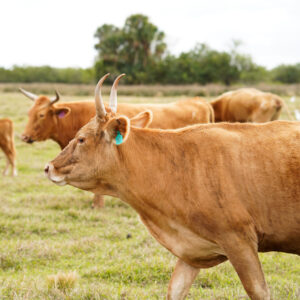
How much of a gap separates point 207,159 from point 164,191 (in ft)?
1.43

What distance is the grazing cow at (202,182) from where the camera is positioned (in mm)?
3441

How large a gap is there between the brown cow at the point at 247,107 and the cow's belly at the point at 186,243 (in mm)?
11219

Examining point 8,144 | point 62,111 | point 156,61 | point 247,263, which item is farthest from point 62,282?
point 156,61

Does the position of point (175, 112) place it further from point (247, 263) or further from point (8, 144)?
point (247, 263)

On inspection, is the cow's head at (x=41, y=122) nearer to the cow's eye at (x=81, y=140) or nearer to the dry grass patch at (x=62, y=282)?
the dry grass patch at (x=62, y=282)

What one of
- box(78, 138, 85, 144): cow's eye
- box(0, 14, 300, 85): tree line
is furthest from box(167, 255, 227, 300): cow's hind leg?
box(0, 14, 300, 85): tree line

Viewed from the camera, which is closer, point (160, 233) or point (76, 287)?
point (160, 233)

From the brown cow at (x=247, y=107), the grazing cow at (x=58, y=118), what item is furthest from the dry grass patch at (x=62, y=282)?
the brown cow at (x=247, y=107)

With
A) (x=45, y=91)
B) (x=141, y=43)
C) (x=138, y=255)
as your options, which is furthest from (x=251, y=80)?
(x=138, y=255)

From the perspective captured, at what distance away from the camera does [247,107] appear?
1528cm

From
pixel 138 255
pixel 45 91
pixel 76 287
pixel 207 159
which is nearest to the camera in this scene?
pixel 207 159

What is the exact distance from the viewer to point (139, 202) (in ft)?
12.3

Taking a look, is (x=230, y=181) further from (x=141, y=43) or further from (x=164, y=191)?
(x=141, y=43)

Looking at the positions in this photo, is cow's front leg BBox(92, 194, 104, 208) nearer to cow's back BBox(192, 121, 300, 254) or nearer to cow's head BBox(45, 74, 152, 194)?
cow's head BBox(45, 74, 152, 194)
